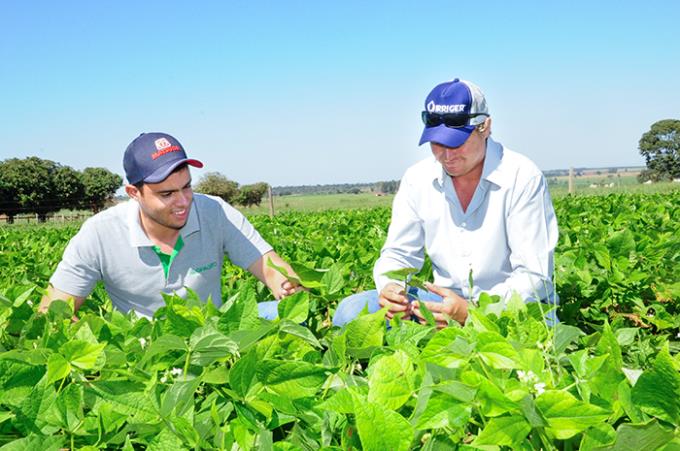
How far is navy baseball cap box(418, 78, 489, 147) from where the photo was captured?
10.0ft

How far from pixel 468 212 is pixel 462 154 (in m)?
0.36

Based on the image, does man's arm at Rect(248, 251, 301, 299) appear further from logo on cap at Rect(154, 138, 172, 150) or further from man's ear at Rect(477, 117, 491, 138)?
man's ear at Rect(477, 117, 491, 138)

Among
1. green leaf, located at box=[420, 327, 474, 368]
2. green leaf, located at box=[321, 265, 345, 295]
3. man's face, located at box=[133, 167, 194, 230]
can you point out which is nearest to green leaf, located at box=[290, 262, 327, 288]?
green leaf, located at box=[321, 265, 345, 295]

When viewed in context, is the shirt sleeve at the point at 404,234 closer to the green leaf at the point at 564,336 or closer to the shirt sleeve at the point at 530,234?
the shirt sleeve at the point at 530,234

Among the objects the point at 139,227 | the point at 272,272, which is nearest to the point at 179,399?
the point at 272,272

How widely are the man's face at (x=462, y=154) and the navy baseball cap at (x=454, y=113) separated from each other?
0.17ft

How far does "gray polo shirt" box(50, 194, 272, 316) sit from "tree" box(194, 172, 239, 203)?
7639 cm

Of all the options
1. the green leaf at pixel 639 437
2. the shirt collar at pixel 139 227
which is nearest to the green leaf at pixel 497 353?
the green leaf at pixel 639 437

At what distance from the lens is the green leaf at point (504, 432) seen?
1019 mm

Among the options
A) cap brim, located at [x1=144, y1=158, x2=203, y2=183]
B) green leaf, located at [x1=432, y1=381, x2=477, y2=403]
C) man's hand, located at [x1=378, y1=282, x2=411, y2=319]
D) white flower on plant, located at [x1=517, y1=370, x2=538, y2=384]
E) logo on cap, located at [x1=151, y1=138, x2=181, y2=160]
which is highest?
logo on cap, located at [x1=151, y1=138, x2=181, y2=160]

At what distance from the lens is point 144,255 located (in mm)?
3414

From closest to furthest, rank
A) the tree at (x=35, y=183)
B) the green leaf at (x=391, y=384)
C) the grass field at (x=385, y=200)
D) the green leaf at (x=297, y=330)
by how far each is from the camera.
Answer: the green leaf at (x=391, y=384)
the green leaf at (x=297, y=330)
the grass field at (x=385, y=200)
the tree at (x=35, y=183)

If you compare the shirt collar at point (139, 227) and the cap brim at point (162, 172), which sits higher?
the cap brim at point (162, 172)

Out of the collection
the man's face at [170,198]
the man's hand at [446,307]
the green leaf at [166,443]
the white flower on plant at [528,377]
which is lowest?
the man's hand at [446,307]
